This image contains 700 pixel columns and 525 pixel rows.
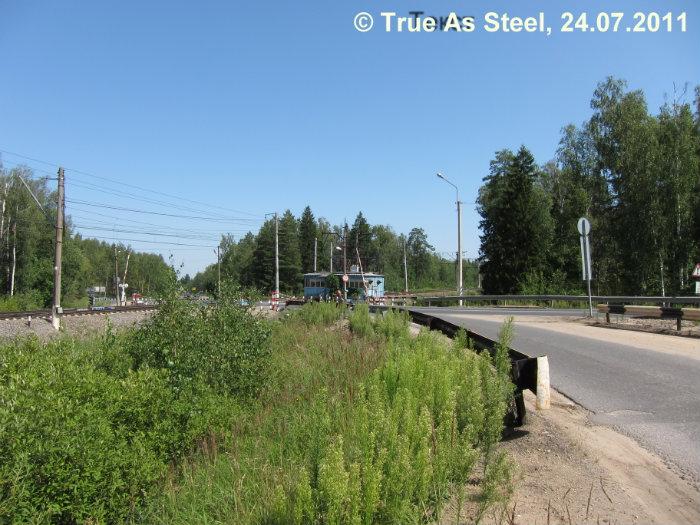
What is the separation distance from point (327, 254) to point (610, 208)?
74.1 meters

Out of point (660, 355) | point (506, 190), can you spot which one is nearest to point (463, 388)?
point (660, 355)

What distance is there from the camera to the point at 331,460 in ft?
9.73

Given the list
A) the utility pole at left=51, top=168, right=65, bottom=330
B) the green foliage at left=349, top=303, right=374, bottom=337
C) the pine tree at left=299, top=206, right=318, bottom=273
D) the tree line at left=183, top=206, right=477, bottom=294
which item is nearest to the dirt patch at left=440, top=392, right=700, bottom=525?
the green foliage at left=349, top=303, right=374, bottom=337

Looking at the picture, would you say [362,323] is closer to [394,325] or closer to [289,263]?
[394,325]

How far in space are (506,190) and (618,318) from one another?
106 ft

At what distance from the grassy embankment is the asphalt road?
1600 millimetres

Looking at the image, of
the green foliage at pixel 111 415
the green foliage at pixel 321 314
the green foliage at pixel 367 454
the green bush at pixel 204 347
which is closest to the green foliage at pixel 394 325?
the green bush at pixel 204 347

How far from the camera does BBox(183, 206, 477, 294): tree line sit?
93562 millimetres

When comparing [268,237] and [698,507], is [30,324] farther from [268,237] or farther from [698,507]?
[268,237]

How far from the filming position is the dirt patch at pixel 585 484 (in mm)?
3428

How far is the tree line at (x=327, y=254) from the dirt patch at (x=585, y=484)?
208 ft

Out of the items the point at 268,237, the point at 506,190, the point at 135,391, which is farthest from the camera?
the point at 268,237

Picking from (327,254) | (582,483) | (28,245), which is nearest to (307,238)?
(327,254)

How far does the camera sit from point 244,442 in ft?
19.8
